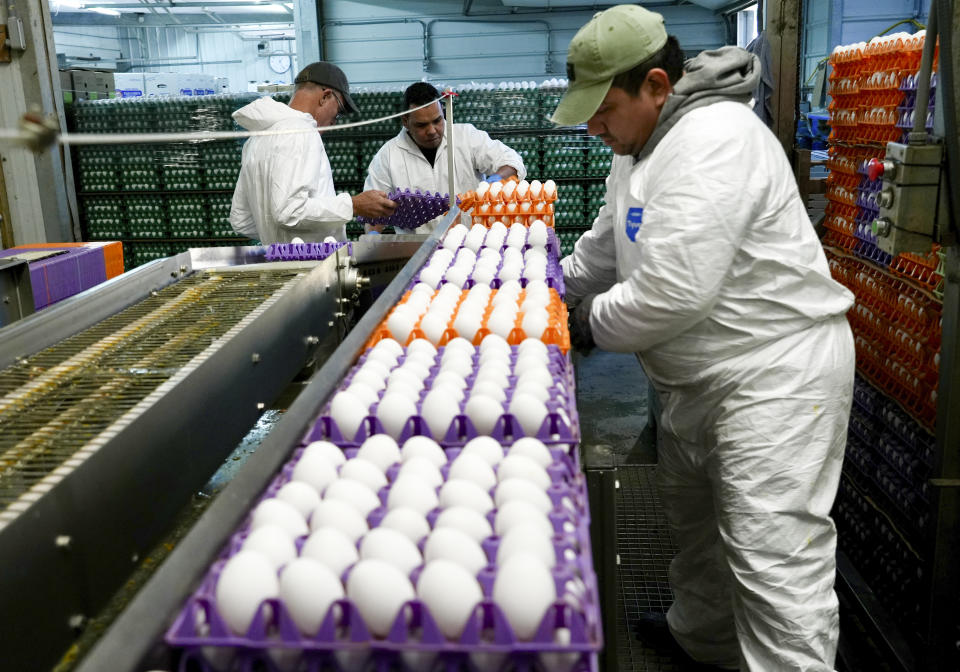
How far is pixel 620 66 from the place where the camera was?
1.83 m

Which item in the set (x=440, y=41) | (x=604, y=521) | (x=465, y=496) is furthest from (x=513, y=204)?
(x=440, y=41)

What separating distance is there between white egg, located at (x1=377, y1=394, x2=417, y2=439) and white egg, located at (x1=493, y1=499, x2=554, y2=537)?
322 mm

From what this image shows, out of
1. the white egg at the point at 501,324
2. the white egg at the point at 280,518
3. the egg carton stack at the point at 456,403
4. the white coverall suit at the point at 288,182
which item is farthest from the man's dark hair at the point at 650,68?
the white coverall suit at the point at 288,182

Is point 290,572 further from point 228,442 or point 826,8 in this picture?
point 826,8

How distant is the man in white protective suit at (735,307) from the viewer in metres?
1.78

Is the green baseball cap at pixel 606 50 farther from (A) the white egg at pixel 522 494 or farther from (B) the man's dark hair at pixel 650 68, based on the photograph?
(A) the white egg at pixel 522 494

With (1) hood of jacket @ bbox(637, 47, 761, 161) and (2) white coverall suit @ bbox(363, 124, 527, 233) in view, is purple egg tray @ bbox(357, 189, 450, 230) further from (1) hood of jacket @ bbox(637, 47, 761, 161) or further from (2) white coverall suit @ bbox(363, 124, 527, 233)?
(1) hood of jacket @ bbox(637, 47, 761, 161)

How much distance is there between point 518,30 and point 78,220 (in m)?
6.76

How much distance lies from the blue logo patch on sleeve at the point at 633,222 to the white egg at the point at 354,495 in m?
1.08

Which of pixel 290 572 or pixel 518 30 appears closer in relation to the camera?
pixel 290 572

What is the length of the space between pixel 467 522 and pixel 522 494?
91 mm

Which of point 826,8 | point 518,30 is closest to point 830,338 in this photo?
point 826,8

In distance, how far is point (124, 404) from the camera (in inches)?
68.8

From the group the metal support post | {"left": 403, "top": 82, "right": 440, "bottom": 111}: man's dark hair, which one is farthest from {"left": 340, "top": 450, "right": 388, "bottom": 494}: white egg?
{"left": 403, "top": 82, "right": 440, "bottom": 111}: man's dark hair
